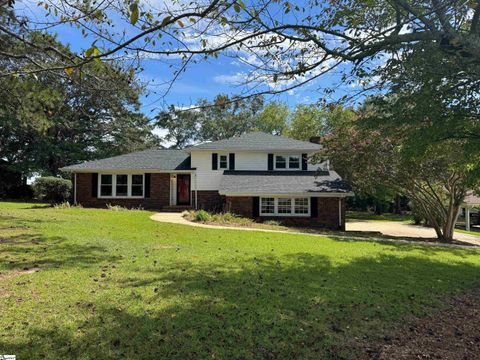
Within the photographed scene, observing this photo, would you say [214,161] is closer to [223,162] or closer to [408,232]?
[223,162]

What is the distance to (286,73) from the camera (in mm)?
5230

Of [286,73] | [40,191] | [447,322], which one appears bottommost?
[447,322]

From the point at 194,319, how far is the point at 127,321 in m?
0.82

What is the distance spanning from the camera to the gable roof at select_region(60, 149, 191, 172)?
2364 centimetres

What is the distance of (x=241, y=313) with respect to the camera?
4.86 meters

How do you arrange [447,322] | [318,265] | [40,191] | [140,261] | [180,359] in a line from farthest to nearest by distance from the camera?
1. [40,191]
2. [318,265]
3. [140,261]
4. [447,322]
5. [180,359]

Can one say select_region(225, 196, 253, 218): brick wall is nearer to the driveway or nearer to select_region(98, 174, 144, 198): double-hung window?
the driveway

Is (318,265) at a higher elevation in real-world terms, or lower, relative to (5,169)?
lower

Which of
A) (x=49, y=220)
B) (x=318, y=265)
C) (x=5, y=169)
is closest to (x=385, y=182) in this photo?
(x=318, y=265)

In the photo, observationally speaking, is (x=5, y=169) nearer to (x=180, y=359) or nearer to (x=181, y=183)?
(x=181, y=183)

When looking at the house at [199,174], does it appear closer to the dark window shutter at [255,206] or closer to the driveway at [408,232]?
the dark window shutter at [255,206]

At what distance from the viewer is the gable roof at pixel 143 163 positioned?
23.6 meters

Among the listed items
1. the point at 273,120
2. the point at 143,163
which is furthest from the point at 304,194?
the point at 273,120

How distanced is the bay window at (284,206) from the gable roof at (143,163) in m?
6.25
